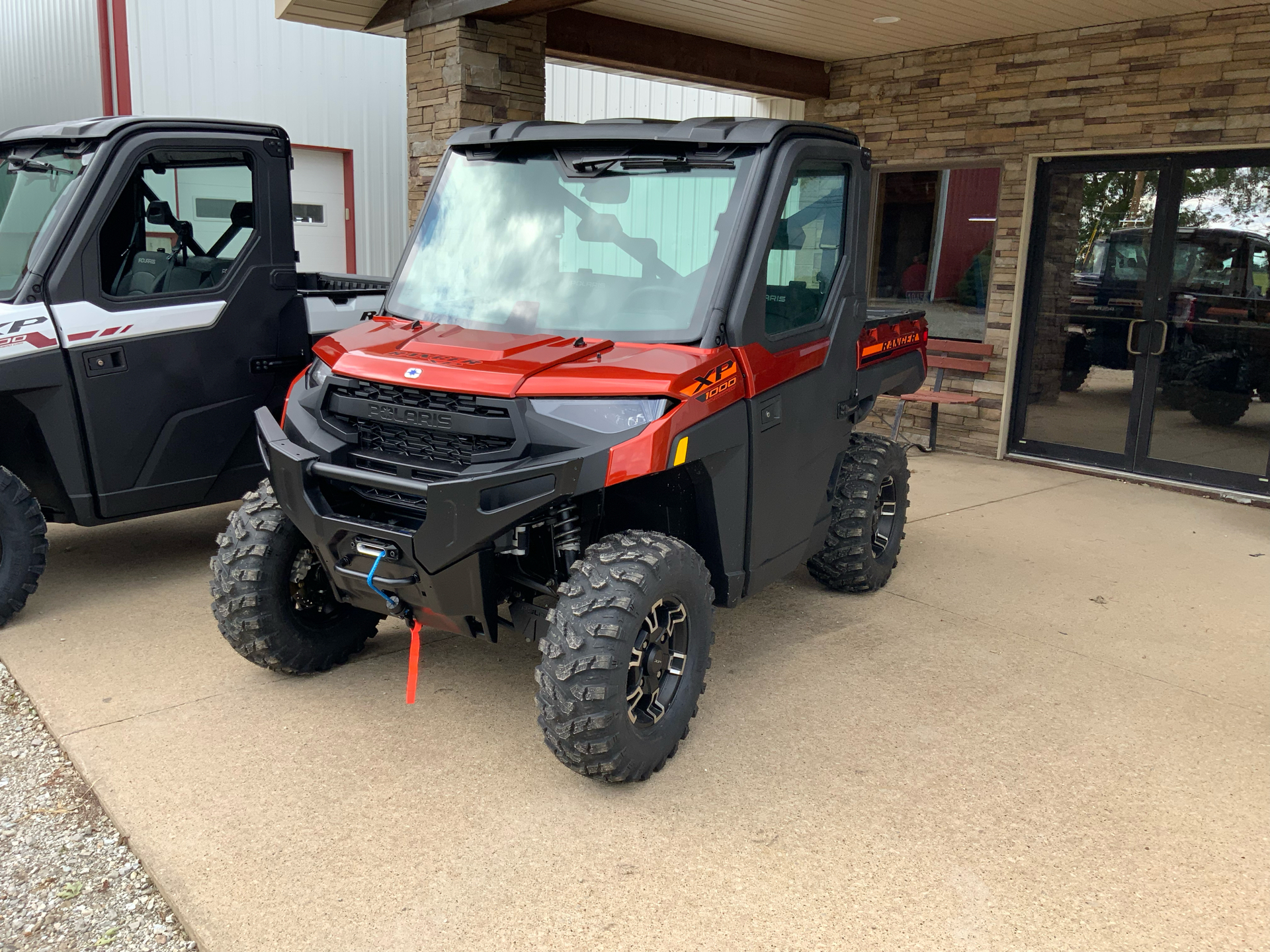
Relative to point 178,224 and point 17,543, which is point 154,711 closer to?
point 17,543

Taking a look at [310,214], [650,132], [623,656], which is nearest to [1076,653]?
[623,656]

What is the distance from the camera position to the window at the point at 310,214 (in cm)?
1155

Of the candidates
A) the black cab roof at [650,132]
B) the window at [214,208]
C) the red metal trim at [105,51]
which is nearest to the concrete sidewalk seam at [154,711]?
the black cab roof at [650,132]

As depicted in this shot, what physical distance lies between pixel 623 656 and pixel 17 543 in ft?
10.0

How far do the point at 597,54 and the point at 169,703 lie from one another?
20.6ft

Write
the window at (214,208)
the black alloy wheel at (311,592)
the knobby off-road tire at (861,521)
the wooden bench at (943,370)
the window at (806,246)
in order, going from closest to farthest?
the window at (806,246) → the black alloy wheel at (311,592) → the knobby off-road tire at (861,521) → the window at (214,208) → the wooden bench at (943,370)

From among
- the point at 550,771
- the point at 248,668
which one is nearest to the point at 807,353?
the point at 550,771

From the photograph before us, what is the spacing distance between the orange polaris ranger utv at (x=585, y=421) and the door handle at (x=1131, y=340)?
459cm

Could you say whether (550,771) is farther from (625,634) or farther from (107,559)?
(107,559)

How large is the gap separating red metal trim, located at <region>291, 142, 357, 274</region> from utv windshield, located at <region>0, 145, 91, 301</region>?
6.58m

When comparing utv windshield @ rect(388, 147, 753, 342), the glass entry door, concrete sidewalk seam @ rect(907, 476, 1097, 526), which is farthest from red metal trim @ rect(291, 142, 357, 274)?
utv windshield @ rect(388, 147, 753, 342)

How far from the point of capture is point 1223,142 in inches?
297

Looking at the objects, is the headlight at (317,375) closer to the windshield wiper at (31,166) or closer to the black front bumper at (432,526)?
the black front bumper at (432,526)

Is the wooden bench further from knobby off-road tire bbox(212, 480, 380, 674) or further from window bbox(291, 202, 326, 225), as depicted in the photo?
window bbox(291, 202, 326, 225)
